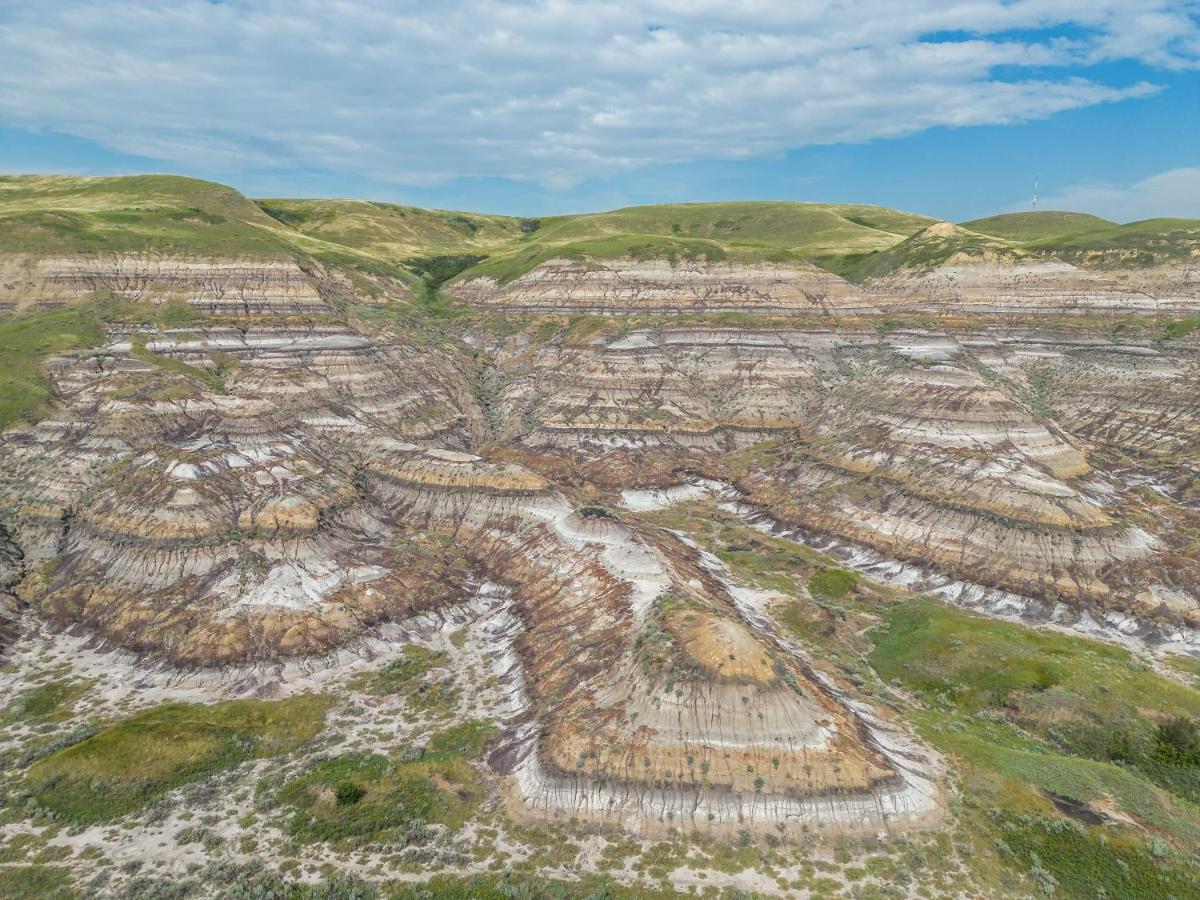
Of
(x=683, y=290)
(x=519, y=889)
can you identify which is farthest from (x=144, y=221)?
(x=519, y=889)

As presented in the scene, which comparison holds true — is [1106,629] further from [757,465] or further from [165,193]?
[165,193]

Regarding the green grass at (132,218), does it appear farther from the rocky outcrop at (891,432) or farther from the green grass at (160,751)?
the green grass at (160,751)

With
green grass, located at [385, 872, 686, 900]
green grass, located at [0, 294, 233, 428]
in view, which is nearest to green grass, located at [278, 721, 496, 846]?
green grass, located at [385, 872, 686, 900]

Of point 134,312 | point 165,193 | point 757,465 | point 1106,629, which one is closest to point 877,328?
point 757,465

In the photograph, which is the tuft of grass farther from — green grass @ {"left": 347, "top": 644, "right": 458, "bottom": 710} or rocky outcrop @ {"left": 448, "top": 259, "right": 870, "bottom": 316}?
rocky outcrop @ {"left": 448, "top": 259, "right": 870, "bottom": 316}

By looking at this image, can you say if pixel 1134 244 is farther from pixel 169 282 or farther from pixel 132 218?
pixel 132 218
